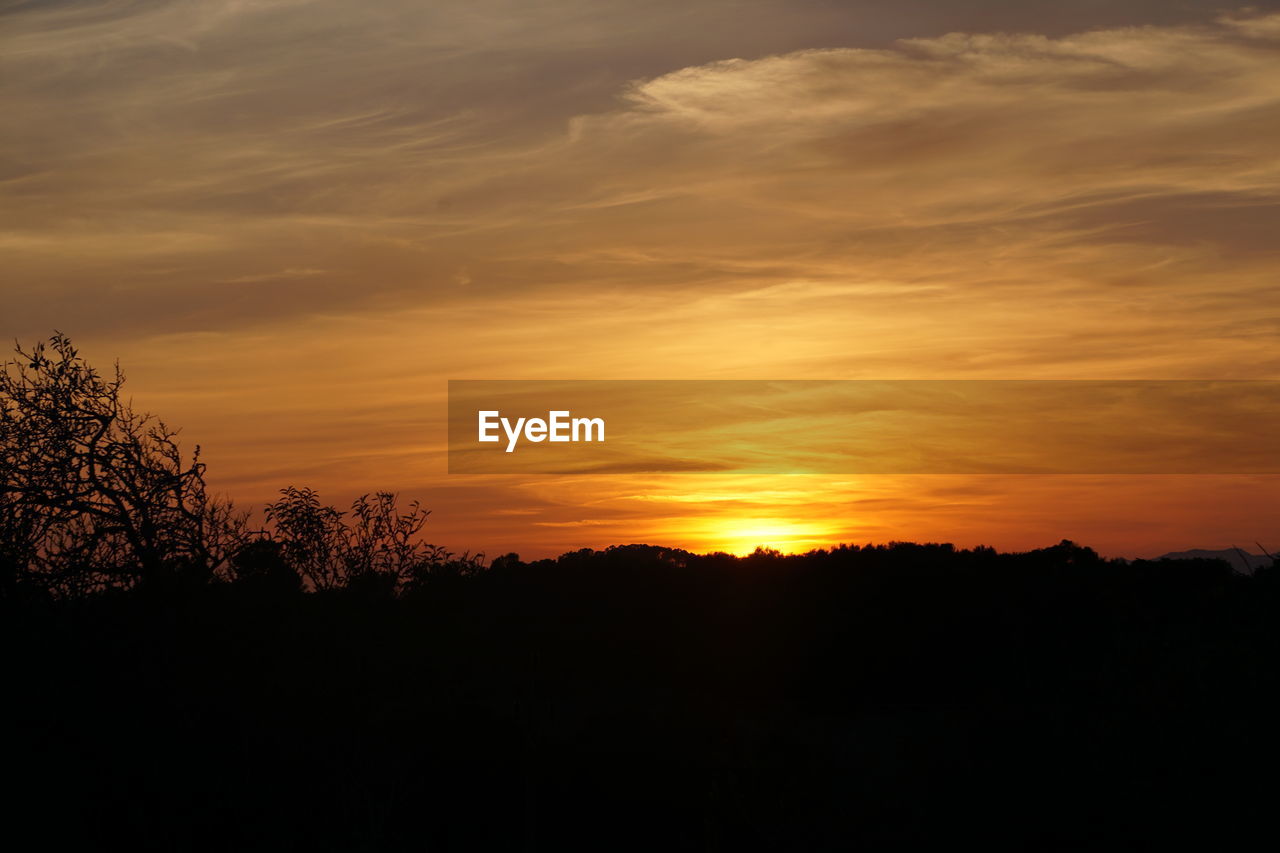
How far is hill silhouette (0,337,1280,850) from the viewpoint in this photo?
46.8ft

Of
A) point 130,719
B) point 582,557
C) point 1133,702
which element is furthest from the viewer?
point 582,557

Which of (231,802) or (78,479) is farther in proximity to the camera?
(78,479)

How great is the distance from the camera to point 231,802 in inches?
551

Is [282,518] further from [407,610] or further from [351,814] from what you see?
[351,814]

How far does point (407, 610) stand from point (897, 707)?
9.28 metres

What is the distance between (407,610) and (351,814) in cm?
488

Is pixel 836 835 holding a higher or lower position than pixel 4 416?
lower

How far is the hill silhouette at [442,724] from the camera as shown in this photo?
14.2 m

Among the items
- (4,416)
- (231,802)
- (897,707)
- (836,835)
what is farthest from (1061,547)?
(4,416)

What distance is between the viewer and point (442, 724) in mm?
18141

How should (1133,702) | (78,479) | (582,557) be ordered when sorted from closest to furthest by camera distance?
1. (78,479)
2. (1133,702)
3. (582,557)

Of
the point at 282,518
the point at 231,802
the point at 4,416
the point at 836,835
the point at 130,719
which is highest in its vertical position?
the point at 4,416

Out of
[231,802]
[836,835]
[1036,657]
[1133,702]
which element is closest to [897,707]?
[1036,657]

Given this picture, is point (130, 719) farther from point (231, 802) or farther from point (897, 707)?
point (897, 707)
